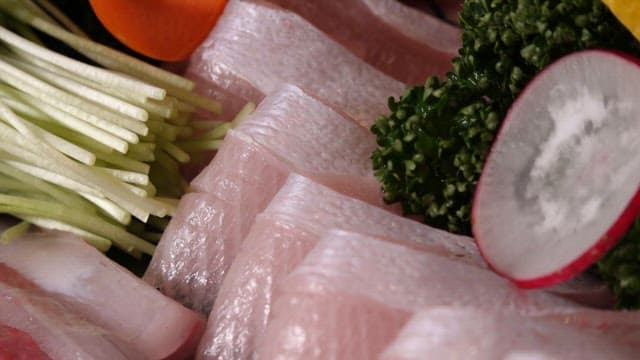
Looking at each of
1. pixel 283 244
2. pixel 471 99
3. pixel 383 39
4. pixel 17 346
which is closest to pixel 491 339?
pixel 283 244

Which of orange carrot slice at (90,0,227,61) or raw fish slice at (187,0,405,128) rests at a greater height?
raw fish slice at (187,0,405,128)

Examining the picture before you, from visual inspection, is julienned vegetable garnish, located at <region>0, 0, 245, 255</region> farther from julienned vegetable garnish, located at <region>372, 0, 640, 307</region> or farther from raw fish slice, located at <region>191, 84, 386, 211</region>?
julienned vegetable garnish, located at <region>372, 0, 640, 307</region>

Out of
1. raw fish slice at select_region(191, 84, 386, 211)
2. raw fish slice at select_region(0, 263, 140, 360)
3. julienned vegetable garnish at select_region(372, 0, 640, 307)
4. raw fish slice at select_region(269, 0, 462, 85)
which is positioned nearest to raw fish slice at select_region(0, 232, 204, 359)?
raw fish slice at select_region(0, 263, 140, 360)

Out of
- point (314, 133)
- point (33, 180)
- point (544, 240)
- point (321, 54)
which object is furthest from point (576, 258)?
point (33, 180)

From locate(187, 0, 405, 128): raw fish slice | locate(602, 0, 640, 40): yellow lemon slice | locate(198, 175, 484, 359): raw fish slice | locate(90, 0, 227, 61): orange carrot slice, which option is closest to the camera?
locate(602, 0, 640, 40): yellow lemon slice

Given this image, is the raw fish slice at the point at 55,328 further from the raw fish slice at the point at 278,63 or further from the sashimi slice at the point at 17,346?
the raw fish slice at the point at 278,63

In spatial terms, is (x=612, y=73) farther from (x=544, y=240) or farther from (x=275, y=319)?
(x=275, y=319)
